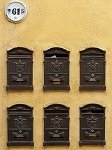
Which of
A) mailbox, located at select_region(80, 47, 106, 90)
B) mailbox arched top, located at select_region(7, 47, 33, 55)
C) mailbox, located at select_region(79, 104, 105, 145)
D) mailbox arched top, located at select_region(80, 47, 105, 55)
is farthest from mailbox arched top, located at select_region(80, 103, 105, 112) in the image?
mailbox arched top, located at select_region(7, 47, 33, 55)

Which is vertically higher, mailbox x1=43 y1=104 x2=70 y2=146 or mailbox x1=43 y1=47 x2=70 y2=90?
mailbox x1=43 y1=47 x2=70 y2=90

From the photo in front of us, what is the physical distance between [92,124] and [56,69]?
0.61 m

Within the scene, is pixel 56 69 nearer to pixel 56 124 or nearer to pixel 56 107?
pixel 56 107

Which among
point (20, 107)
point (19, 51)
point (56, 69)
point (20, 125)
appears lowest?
point (20, 125)

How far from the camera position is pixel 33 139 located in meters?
3.59

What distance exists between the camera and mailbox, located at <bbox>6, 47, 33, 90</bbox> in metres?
3.56

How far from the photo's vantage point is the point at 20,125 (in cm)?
357

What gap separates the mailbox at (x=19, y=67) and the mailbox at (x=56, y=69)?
0.15 metres

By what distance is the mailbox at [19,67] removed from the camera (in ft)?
11.7

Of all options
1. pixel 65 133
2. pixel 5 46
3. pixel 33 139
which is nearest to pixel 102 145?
pixel 65 133

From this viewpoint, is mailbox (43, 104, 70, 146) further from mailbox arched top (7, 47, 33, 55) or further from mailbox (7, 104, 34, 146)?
mailbox arched top (7, 47, 33, 55)

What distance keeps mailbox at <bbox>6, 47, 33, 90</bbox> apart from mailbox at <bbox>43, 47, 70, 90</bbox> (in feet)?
0.49

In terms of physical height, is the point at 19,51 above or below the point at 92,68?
above

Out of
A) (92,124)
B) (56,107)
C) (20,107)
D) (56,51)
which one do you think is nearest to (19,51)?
(56,51)
